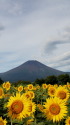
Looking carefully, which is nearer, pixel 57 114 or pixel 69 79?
pixel 57 114

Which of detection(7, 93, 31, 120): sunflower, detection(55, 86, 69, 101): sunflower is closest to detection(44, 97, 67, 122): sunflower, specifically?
detection(7, 93, 31, 120): sunflower

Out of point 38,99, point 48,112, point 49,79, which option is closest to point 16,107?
point 48,112

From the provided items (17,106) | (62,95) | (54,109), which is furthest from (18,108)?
(62,95)

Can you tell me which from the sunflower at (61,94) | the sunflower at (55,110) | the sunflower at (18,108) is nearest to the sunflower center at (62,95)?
the sunflower at (61,94)

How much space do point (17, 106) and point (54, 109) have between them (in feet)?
3.32

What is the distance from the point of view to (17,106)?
24.7 ft

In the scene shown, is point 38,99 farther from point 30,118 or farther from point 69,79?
point 69,79

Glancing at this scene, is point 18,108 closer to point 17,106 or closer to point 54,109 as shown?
point 17,106

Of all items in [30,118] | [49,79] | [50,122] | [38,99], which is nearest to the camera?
[30,118]

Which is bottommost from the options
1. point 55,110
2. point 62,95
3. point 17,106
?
point 55,110

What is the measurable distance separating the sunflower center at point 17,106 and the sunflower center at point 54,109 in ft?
→ 2.53

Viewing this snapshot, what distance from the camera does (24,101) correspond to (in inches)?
299

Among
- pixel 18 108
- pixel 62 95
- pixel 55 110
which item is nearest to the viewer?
pixel 18 108

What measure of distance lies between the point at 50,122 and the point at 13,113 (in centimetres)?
231
